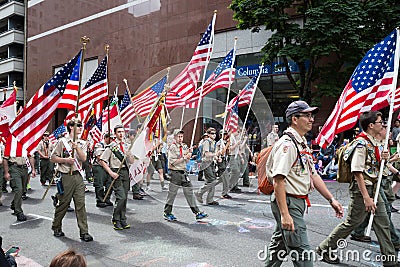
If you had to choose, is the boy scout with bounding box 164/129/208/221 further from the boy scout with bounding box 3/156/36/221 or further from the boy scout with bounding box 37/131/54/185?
the boy scout with bounding box 37/131/54/185

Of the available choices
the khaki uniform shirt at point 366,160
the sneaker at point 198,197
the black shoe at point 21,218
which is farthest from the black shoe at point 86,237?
the khaki uniform shirt at point 366,160

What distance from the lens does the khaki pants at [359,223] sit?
13.6 feet

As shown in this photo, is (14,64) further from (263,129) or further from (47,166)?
(263,129)

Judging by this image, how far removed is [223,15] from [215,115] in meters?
11.3

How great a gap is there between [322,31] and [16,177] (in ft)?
34.3

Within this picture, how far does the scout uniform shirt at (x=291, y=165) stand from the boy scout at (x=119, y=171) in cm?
368

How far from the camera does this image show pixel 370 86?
18.1 feet

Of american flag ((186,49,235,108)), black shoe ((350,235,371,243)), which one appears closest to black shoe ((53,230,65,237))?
american flag ((186,49,235,108))

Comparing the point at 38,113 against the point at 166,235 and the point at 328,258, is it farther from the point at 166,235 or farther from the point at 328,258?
the point at 328,258

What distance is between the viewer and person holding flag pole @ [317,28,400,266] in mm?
4242

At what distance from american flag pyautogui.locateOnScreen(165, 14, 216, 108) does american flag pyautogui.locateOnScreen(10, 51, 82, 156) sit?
2.26 metres

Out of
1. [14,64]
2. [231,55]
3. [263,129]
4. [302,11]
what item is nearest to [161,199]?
[263,129]

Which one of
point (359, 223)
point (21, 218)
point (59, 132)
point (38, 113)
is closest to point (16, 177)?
point (21, 218)

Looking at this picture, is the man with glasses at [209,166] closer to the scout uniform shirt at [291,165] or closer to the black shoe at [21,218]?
the black shoe at [21,218]
